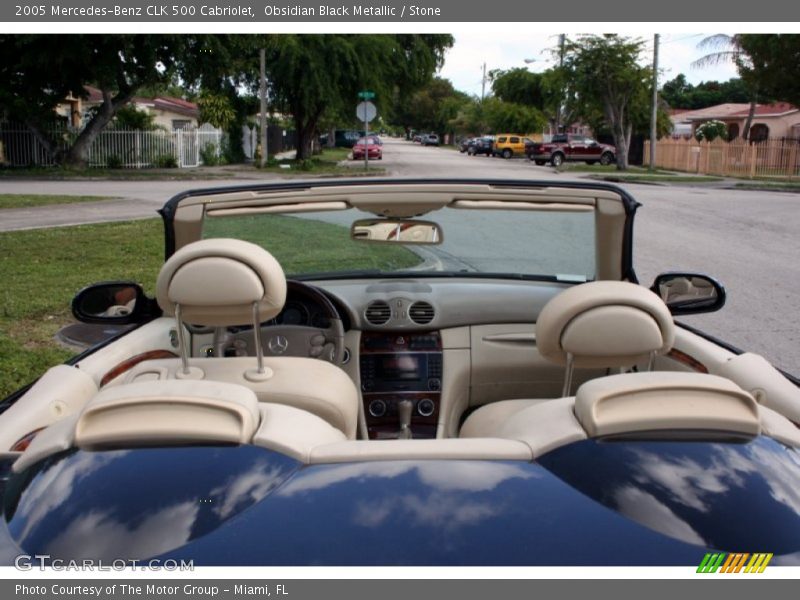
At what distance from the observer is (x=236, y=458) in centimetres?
171

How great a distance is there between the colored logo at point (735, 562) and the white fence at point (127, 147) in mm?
35335

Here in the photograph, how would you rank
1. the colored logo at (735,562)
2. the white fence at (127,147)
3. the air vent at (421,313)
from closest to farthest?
the colored logo at (735,562), the air vent at (421,313), the white fence at (127,147)

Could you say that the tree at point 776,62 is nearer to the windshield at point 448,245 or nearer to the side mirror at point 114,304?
the windshield at point 448,245

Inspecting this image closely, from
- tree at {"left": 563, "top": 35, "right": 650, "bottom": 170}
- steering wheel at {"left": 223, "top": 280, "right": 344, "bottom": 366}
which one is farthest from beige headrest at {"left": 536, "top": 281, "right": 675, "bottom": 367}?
tree at {"left": 563, "top": 35, "right": 650, "bottom": 170}

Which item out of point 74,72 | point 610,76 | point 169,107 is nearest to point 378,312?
point 74,72

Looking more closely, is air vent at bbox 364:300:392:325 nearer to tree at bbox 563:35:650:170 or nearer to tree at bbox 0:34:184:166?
tree at bbox 0:34:184:166

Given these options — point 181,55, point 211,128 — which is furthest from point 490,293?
point 211,128

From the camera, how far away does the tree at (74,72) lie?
2909 centimetres

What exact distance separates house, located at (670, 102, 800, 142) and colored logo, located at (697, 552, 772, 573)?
6358 cm

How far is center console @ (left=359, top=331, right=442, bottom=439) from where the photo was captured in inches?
171

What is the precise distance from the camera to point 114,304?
12.5ft

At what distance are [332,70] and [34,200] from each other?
66.4 ft

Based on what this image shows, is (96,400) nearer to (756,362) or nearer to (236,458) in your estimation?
(236,458)

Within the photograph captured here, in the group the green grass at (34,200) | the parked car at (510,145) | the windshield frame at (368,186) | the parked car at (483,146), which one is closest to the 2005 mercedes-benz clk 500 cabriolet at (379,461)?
the windshield frame at (368,186)
